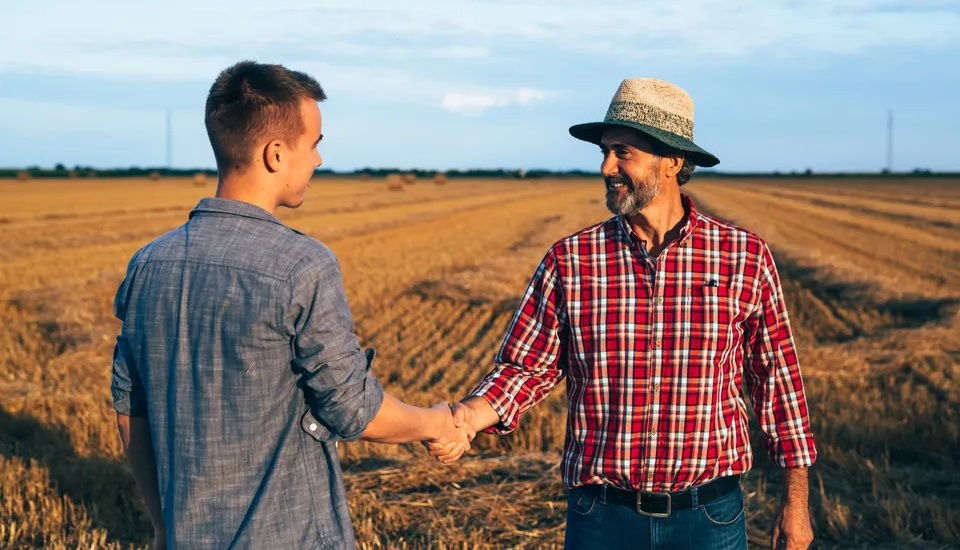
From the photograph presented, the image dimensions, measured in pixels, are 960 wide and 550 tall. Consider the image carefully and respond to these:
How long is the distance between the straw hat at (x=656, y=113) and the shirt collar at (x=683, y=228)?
0.59 ft

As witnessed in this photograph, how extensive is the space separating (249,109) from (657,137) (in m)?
1.24

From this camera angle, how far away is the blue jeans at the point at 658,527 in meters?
2.78

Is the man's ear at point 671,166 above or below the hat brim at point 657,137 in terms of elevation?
below

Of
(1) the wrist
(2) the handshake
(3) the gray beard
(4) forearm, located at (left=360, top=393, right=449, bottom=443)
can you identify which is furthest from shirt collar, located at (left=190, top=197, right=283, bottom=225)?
(3) the gray beard

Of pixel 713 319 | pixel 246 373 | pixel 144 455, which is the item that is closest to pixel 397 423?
pixel 246 373

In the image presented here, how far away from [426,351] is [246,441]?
821cm

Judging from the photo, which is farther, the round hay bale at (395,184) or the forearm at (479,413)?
the round hay bale at (395,184)

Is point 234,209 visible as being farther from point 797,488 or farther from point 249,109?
point 797,488

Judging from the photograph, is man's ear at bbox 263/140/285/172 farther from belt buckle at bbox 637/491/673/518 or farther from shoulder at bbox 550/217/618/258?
belt buckle at bbox 637/491/673/518

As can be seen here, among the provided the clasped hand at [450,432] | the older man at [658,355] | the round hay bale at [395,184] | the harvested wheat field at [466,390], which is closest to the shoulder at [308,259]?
the clasped hand at [450,432]

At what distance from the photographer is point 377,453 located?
21.3ft

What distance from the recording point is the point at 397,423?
2453mm

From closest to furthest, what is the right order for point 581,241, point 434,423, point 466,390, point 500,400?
point 434,423
point 581,241
point 500,400
point 466,390

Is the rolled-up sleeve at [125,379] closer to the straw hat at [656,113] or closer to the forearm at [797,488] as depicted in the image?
the straw hat at [656,113]
